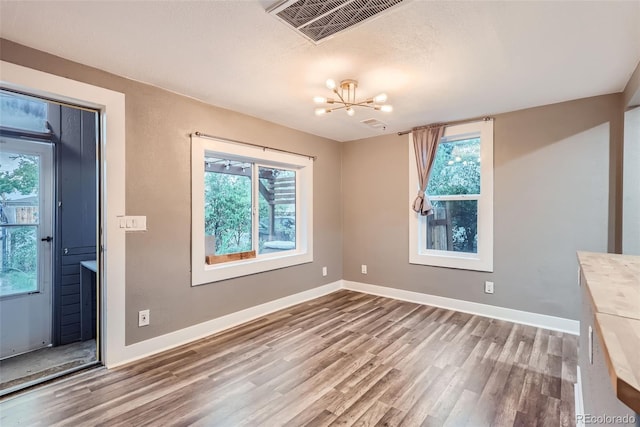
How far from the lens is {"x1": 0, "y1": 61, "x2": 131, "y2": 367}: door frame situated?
8.12ft

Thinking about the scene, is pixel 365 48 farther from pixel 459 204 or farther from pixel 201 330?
pixel 201 330

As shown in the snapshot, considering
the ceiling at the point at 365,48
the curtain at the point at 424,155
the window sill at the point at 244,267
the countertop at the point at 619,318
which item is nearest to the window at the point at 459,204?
the curtain at the point at 424,155

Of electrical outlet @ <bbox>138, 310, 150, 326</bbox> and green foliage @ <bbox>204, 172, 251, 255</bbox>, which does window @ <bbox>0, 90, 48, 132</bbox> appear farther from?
electrical outlet @ <bbox>138, 310, 150, 326</bbox>

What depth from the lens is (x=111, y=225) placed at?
97.9 inches

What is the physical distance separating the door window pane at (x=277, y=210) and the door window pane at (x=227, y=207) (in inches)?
9.0

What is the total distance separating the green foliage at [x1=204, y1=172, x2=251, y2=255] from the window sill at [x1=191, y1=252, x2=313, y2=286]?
217mm

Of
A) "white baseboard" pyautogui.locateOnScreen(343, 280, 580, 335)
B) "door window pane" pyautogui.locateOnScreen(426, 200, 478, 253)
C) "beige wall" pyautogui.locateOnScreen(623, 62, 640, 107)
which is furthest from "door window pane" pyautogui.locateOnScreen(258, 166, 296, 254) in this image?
"beige wall" pyautogui.locateOnScreen(623, 62, 640, 107)

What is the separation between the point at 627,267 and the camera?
1.51 m

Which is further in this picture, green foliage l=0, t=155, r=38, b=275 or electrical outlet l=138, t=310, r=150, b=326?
green foliage l=0, t=155, r=38, b=275

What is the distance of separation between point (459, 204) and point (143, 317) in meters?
3.72

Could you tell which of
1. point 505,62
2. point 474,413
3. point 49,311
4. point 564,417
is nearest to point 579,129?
point 505,62

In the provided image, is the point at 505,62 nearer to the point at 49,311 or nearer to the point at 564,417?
the point at 564,417

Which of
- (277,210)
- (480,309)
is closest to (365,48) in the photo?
(277,210)

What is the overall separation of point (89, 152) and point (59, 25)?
1738 millimetres
